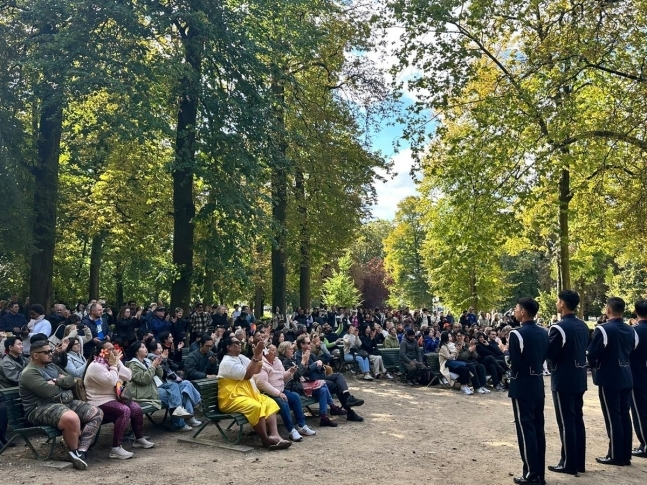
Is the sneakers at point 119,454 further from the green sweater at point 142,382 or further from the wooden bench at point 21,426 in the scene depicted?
the green sweater at point 142,382

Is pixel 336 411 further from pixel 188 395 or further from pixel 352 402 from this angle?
pixel 188 395

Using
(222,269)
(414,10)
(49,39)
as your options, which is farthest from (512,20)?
(49,39)

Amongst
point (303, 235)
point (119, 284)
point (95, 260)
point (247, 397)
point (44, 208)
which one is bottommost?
point (247, 397)

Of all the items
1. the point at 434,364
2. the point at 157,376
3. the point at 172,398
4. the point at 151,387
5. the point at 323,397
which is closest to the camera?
the point at 151,387

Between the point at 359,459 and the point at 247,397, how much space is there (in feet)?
5.61

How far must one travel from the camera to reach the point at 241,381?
8023 millimetres

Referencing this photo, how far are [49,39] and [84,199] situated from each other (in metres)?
10.5

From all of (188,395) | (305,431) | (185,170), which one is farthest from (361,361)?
(185,170)

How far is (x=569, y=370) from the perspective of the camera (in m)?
6.69

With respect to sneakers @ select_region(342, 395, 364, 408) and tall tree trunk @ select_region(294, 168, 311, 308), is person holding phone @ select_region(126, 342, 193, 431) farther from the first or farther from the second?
tall tree trunk @ select_region(294, 168, 311, 308)

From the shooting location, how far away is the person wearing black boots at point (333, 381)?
9.73 m

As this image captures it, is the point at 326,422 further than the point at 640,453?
Yes

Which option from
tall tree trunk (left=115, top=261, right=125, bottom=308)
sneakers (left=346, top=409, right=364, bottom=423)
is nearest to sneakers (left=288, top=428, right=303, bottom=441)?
sneakers (left=346, top=409, right=364, bottom=423)

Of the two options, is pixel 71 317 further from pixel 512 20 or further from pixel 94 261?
pixel 94 261
